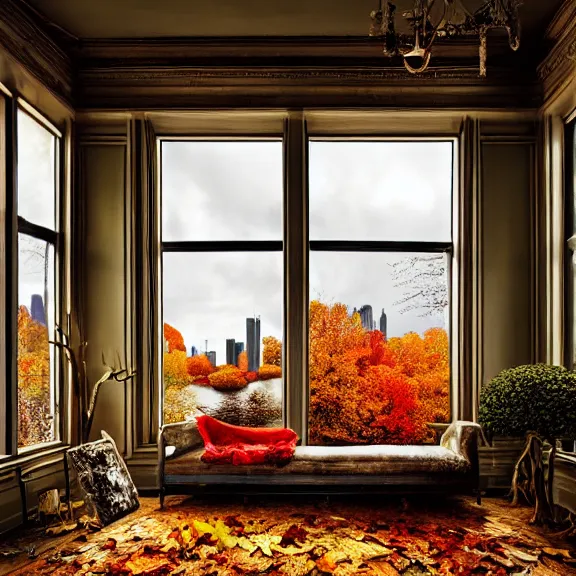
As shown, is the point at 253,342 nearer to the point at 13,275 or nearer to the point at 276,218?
the point at 276,218

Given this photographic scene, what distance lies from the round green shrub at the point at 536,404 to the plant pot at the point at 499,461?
1.09m

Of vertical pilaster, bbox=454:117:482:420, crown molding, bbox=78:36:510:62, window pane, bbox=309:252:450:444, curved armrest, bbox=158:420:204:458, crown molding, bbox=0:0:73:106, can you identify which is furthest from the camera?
window pane, bbox=309:252:450:444

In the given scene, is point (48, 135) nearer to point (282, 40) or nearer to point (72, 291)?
point (72, 291)

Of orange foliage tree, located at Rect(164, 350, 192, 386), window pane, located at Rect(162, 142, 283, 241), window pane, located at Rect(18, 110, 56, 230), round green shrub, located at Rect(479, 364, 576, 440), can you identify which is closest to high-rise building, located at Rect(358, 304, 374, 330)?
window pane, located at Rect(162, 142, 283, 241)

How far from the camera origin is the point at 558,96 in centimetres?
486

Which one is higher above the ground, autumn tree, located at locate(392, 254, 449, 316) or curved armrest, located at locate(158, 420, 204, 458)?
autumn tree, located at locate(392, 254, 449, 316)

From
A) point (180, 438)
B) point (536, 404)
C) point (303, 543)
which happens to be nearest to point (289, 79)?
point (180, 438)

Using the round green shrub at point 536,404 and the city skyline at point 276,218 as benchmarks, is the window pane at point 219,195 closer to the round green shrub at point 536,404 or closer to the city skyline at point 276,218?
the city skyline at point 276,218

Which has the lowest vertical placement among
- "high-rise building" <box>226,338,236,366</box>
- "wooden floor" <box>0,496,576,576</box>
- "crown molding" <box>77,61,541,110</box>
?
"wooden floor" <box>0,496,576,576</box>

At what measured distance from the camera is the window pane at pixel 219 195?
548 centimetres

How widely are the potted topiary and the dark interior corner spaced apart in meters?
0.39

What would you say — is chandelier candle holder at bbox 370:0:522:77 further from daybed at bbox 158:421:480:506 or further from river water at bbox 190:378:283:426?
river water at bbox 190:378:283:426

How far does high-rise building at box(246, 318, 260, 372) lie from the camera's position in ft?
17.6

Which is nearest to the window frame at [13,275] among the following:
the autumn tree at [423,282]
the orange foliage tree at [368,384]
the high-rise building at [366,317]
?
the orange foliage tree at [368,384]
